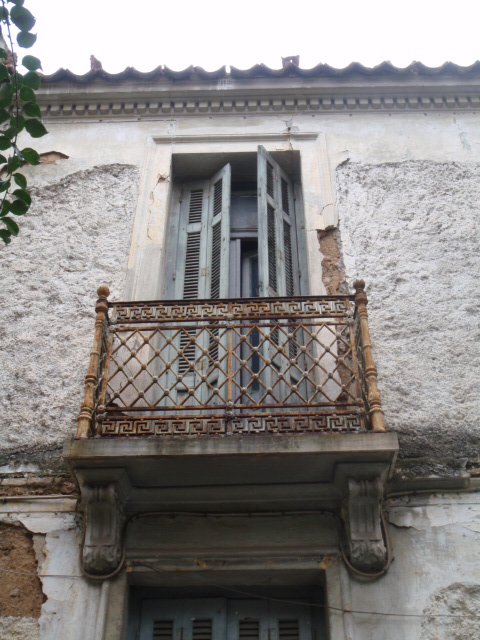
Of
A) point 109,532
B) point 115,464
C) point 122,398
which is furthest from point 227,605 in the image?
point 122,398

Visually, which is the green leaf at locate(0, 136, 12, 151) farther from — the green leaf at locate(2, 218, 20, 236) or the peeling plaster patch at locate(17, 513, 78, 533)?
the peeling plaster patch at locate(17, 513, 78, 533)

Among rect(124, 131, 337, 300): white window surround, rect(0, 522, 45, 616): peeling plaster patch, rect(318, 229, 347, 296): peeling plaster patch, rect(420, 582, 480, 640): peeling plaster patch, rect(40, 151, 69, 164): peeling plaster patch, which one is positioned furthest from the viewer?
rect(40, 151, 69, 164): peeling plaster patch

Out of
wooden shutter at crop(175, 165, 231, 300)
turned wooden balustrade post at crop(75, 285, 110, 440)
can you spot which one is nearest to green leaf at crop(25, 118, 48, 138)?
turned wooden balustrade post at crop(75, 285, 110, 440)

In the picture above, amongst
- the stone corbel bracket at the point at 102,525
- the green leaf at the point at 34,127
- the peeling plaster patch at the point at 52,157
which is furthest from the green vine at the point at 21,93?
the peeling plaster patch at the point at 52,157

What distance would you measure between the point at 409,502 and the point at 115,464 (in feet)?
6.64

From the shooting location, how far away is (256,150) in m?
7.66

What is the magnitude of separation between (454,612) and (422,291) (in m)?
2.66

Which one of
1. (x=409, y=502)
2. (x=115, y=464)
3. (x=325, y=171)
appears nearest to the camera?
(x=115, y=464)

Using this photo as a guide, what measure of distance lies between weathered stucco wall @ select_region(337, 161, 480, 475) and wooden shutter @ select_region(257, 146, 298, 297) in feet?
1.80

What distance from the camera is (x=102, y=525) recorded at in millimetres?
4969

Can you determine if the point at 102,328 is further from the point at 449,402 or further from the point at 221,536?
the point at 449,402

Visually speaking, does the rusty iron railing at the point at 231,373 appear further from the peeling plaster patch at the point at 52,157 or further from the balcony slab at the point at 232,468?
the peeling plaster patch at the point at 52,157

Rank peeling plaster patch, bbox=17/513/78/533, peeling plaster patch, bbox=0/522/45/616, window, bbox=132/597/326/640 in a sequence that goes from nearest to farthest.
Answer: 1. peeling plaster patch, bbox=0/522/45/616
2. window, bbox=132/597/326/640
3. peeling plaster patch, bbox=17/513/78/533

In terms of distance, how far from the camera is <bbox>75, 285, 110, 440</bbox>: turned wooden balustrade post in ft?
16.1
